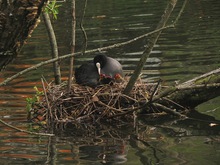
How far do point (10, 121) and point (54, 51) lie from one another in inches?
55.3

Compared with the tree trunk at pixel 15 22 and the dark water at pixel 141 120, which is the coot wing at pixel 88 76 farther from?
the tree trunk at pixel 15 22

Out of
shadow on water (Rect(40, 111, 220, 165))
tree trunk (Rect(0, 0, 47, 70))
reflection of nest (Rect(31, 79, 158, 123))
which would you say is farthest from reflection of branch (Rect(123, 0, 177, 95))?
tree trunk (Rect(0, 0, 47, 70))

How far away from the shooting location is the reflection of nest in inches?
329

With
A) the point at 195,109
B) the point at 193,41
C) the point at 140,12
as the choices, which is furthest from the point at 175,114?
the point at 140,12

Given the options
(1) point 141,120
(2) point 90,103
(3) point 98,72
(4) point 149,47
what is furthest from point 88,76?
(4) point 149,47

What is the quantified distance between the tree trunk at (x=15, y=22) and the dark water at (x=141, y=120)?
11.8 feet

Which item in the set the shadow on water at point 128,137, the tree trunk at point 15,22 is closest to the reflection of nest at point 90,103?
→ the shadow on water at point 128,137

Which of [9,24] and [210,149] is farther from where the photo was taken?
[210,149]

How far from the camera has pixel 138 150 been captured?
684cm

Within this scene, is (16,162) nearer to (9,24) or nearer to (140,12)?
(9,24)

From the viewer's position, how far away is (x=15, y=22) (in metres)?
2.80

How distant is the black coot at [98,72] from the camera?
881cm

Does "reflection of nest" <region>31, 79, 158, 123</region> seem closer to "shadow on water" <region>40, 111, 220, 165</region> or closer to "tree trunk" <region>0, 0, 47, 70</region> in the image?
"shadow on water" <region>40, 111, 220, 165</region>

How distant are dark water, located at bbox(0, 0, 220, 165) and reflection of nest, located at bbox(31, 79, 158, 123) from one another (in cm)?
28
